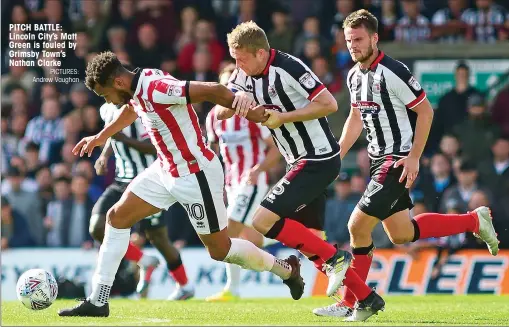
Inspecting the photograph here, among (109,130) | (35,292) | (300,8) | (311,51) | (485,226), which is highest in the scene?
(300,8)

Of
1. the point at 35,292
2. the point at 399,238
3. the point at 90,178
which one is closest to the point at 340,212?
the point at 90,178

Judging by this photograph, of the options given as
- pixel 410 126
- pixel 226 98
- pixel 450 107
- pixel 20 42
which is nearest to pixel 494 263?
pixel 450 107

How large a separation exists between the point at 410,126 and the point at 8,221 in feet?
25.7

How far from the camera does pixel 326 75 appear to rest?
15.6 meters

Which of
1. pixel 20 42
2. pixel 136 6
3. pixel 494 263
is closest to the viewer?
pixel 494 263

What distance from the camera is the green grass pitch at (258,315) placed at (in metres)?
7.79

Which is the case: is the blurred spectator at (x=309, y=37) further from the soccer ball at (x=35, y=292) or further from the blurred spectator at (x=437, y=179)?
the soccer ball at (x=35, y=292)

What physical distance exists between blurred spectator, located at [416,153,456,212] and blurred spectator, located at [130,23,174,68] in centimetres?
494

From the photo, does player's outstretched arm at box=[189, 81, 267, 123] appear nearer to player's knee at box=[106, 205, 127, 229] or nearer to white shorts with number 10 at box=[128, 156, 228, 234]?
white shorts with number 10 at box=[128, 156, 228, 234]

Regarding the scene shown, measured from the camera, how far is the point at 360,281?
8.13 metres

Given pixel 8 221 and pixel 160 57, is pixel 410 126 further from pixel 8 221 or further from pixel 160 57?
pixel 160 57

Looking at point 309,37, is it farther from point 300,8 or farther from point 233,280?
point 233,280

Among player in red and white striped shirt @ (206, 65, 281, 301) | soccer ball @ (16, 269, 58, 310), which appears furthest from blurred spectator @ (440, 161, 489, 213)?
soccer ball @ (16, 269, 58, 310)

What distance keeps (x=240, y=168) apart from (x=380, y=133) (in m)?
3.41
